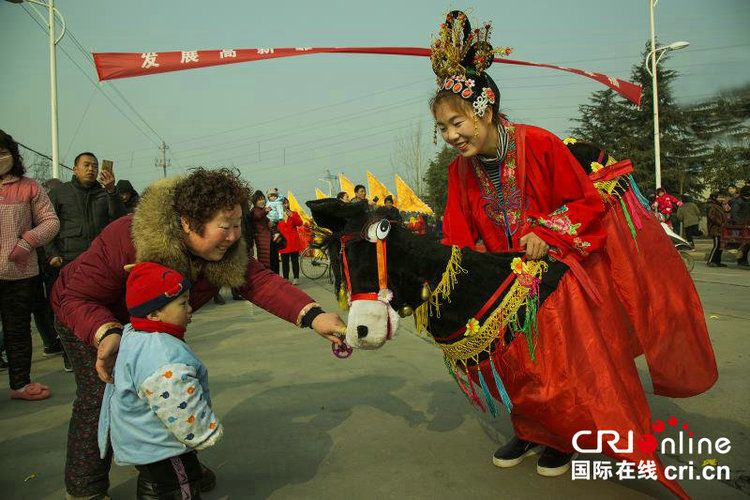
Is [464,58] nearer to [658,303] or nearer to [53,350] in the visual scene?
[658,303]

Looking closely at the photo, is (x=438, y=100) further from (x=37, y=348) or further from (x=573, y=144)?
(x=37, y=348)

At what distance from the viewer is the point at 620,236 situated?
281 cm

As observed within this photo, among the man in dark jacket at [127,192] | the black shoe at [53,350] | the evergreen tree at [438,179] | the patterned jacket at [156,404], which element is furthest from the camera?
the evergreen tree at [438,179]

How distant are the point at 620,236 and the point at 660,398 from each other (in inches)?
68.1

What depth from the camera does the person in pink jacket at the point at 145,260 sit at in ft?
7.70

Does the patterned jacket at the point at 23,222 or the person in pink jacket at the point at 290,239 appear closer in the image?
the patterned jacket at the point at 23,222

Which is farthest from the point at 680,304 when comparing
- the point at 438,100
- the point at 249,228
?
the point at 249,228

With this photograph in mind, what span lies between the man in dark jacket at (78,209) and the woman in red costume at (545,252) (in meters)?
3.81

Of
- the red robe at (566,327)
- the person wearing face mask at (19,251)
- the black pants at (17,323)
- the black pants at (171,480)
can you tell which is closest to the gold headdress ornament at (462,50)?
the red robe at (566,327)

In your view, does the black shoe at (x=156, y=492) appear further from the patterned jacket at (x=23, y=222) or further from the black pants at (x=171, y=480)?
the patterned jacket at (x=23, y=222)

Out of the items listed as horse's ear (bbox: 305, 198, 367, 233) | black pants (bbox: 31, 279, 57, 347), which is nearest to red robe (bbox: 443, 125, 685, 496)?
horse's ear (bbox: 305, 198, 367, 233)

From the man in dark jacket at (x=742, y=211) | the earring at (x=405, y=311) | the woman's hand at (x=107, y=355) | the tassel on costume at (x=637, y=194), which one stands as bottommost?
the woman's hand at (x=107, y=355)

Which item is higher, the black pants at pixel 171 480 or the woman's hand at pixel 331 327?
the woman's hand at pixel 331 327

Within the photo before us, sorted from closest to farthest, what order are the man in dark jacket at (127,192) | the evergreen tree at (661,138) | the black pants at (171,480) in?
1. the black pants at (171,480)
2. the man in dark jacket at (127,192)
3. the evergreen tree at (661,138)
